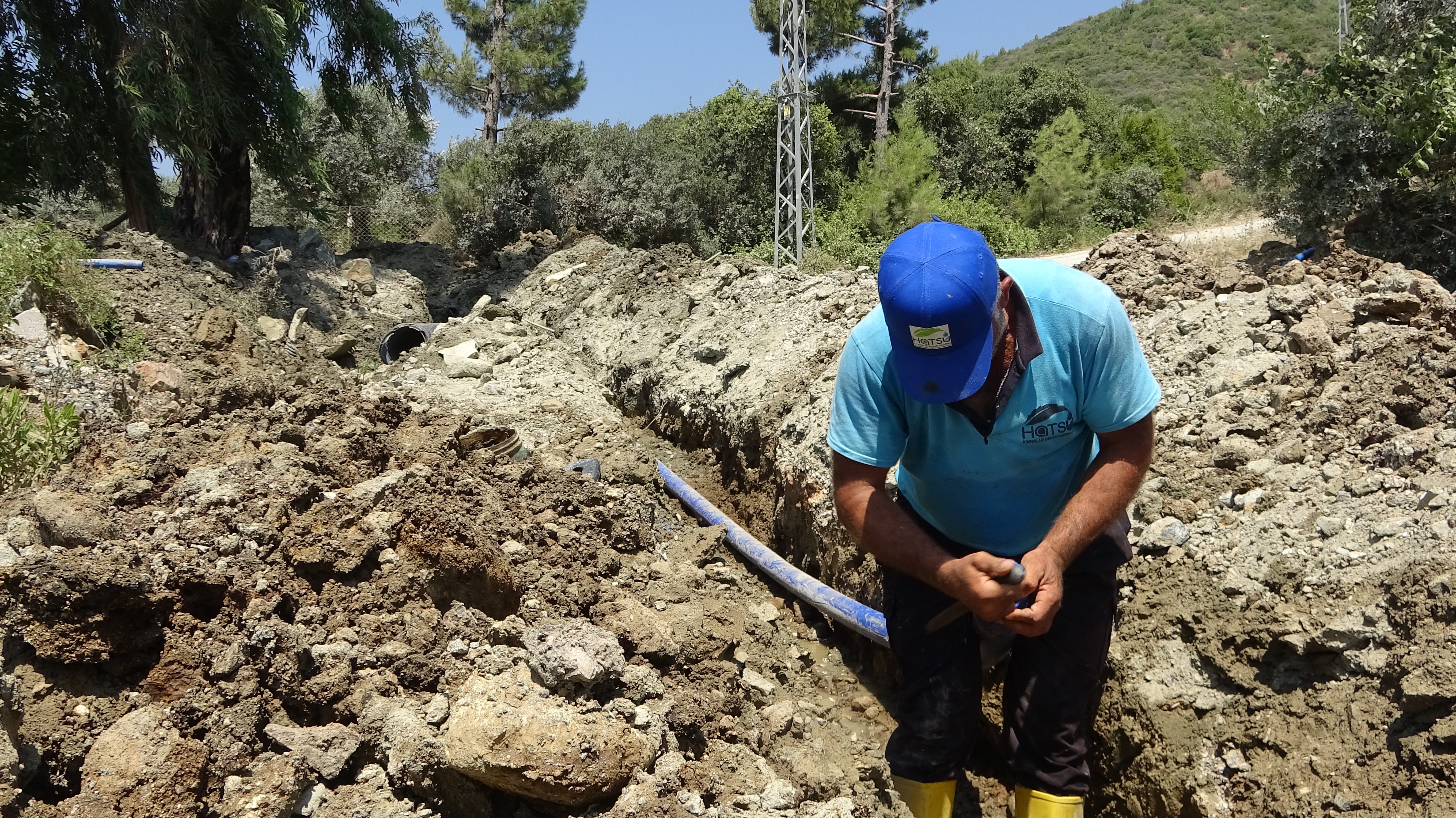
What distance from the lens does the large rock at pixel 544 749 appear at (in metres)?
2.35

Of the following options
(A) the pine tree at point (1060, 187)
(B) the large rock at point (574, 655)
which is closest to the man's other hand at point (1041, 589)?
(B) the large rock at point (574, 655)

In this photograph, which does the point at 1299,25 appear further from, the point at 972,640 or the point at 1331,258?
the point at 972,640

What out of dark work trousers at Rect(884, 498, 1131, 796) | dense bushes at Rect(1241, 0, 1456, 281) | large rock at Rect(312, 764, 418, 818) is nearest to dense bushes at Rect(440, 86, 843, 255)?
dense bushes at Rect(1241, 0, 1456, 281)

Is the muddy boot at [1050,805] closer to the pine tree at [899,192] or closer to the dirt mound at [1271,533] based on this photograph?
the dirt mound at [1271,533]

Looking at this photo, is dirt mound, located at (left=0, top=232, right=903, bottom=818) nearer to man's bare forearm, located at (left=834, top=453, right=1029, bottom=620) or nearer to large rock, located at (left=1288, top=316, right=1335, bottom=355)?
man's bare forearm, located at (left=834, top=453, right=1029, bottom=620)

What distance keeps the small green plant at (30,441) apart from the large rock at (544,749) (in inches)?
109

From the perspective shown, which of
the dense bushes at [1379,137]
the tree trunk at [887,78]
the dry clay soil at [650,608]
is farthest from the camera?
the tree trunk at [887,78]

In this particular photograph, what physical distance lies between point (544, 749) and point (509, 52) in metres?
24.0

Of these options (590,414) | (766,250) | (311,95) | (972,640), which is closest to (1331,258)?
(972,640)

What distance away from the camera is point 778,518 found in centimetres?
528

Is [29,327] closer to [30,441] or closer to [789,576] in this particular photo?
[30,441]

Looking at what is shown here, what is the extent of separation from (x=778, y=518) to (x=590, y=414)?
2.30 m

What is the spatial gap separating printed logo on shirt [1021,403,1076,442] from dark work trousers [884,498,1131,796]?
0.43 metres

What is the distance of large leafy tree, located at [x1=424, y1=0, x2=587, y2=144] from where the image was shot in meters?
23.5
